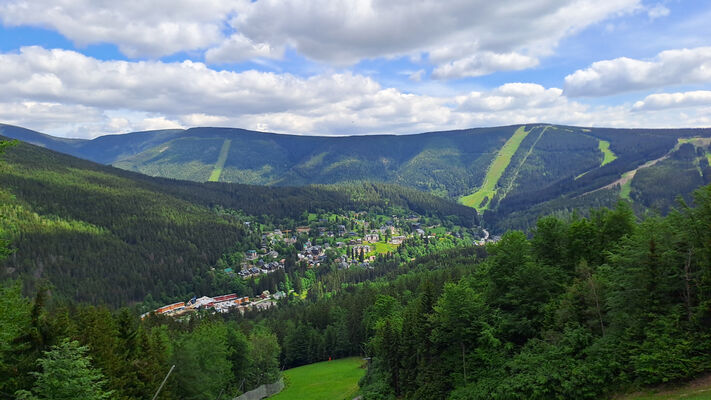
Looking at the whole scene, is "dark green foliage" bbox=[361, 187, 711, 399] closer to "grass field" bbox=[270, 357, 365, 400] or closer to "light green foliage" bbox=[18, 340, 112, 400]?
"grass field" bbox=[270, 357, 365, 400]

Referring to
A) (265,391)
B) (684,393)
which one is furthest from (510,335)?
(265,391)

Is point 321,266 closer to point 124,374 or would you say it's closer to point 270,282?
point 270,282

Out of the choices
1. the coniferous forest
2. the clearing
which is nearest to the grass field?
the coniferous forest

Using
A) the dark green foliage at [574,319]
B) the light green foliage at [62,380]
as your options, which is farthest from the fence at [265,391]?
the light green foliage at [62,380]

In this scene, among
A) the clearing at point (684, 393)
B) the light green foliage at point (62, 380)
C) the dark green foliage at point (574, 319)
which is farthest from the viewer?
the dark green foliage at point (574, 319)

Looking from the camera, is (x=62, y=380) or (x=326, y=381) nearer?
(x=62, y=380)

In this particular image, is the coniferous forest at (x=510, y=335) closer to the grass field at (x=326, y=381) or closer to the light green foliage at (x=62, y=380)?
the light green foliage at (x=62, y=380)

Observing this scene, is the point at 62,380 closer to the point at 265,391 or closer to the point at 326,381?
the point at 265,391

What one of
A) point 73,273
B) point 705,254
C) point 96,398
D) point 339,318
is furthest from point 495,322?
point 73,273
